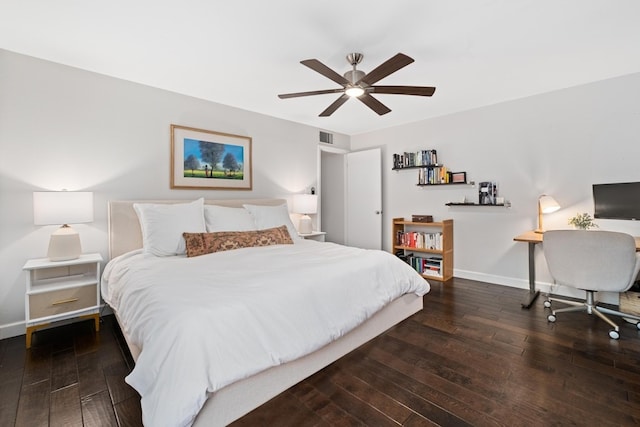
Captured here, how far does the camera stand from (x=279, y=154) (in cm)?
431

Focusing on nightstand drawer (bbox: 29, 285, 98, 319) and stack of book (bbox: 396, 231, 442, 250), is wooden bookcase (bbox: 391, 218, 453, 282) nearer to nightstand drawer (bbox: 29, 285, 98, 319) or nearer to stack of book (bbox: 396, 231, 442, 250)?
stack of book (bbox: 396, 231, 442, 250)

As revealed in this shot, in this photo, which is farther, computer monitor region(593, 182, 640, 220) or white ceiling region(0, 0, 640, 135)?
computer monitor region(593, 182, 640, 220)

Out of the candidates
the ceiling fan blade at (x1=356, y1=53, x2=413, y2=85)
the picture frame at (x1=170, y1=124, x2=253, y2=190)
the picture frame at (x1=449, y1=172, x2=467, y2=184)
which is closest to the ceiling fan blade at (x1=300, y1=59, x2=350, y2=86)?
the ceiling fan blade at (x1=356, y1=53, x2=413, y2=85)

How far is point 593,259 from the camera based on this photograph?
238 centimetres

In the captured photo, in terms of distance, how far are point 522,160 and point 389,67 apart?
2578mm

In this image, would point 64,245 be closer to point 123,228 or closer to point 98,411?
point 123,228

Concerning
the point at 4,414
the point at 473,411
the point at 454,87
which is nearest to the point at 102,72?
the point at 4,414

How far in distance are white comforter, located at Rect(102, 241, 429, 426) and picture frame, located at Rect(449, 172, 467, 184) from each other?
A: 2.22 m

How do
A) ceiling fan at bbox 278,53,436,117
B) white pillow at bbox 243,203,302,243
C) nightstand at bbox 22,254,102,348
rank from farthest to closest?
white pillow at bbox 243,203,302,243 < nightstand at bbox 22,254,102,348 < ceiling fan at bbox 278,53,436,117

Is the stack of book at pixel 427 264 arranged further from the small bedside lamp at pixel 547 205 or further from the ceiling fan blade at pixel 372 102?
the ceiling fan blade at pixel 372 102

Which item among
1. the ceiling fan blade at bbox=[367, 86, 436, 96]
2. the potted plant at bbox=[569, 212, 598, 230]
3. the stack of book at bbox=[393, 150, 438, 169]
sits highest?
the ceiling fan blade at bbox=[367, 86, 436, 96]

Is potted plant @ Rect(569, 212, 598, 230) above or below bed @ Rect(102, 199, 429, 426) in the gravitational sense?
above

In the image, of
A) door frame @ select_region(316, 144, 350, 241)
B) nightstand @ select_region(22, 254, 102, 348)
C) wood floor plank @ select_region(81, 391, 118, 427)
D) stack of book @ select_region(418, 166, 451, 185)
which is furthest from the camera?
door frame @ select_region(316, 144, 350, 241)

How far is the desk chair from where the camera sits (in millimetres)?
2270
